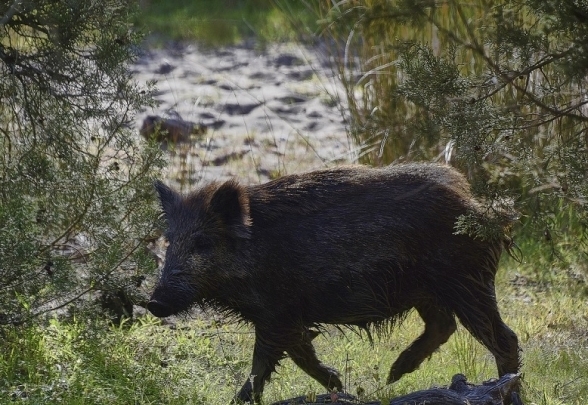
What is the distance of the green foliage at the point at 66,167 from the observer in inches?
232

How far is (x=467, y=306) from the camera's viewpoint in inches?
220

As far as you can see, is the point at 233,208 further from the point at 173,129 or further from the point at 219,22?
the point at 219,22

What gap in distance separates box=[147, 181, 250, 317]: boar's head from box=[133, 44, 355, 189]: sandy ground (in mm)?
3346

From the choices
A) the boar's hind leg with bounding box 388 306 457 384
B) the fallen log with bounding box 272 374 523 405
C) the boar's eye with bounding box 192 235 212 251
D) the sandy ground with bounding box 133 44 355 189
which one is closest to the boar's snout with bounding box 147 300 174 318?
the boar's eye with bounding box 192 235 212 251

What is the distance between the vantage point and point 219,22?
16.1 m

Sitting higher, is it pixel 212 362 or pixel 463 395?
pixel 212 362

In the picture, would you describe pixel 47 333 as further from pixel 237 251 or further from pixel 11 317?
pixel 237 251

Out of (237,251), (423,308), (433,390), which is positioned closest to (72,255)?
(237,251)

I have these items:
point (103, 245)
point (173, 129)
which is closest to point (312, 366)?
point (103, 245)

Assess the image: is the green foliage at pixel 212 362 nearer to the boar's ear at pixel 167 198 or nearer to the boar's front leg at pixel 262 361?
the boar's front leg at pixel 262 361

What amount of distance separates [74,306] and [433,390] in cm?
274

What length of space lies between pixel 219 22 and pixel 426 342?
35.6ft

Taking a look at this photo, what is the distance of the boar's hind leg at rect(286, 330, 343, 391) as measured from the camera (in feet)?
18.9

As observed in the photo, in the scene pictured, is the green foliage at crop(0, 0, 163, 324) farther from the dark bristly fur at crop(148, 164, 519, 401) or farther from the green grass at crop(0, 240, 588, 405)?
the dark bristly fur at crop(148, 164, 519, 401)
